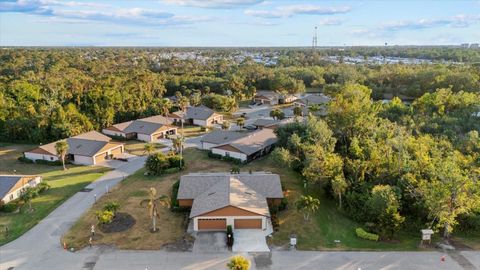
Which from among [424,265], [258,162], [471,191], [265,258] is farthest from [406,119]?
[265,258]

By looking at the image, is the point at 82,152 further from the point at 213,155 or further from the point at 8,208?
the point at 213,155

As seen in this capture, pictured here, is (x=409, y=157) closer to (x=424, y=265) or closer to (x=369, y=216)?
(x=369, y=216)

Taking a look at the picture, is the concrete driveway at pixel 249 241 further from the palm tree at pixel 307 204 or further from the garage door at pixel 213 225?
the palm tree at pixel 307 204

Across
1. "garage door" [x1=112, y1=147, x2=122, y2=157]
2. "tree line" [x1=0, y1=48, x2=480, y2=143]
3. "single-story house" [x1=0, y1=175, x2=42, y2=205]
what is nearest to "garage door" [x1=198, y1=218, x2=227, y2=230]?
"single-story house" [x1=0, y1=175, x2=42, y2=205]

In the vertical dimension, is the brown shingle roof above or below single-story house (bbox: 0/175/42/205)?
above

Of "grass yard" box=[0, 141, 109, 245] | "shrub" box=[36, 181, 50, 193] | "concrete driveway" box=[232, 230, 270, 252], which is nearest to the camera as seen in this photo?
"concrete driveway" box=[232, 230, 270, 252]

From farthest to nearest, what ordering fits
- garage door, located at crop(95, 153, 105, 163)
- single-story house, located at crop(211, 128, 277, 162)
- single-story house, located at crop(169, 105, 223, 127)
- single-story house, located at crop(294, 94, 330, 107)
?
single-story house, located at crop(294, 94, 330, 107), single-story house, located at crop(169, 105, 223, 127), garage door, located at crop(95, 153, 105, 163), single-story house, located at crop(211, 128, 277, 162)

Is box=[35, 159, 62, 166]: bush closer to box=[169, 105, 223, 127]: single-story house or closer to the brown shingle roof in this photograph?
the brown shingle roof
